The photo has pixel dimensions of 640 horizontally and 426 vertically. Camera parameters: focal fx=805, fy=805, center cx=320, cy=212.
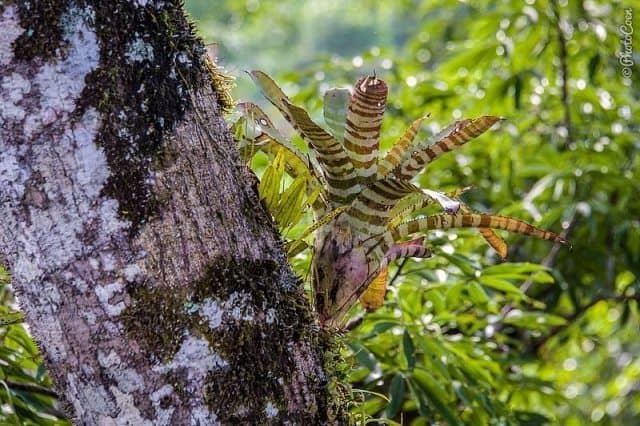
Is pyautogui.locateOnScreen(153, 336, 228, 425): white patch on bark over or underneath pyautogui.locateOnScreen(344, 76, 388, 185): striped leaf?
underneath

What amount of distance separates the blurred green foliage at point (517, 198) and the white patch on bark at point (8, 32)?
0.76 meters

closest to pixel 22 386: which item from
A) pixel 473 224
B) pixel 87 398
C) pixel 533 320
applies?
pixel 87 398

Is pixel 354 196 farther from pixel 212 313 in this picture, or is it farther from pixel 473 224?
pixel 212 313

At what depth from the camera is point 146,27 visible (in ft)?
2.73

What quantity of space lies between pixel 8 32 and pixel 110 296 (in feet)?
0.90

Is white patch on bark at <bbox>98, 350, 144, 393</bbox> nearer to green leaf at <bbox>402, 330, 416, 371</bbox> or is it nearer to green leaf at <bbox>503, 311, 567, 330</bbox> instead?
green leaf at <bbox>402, 330, 416, 371</bbox>

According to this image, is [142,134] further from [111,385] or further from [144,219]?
[111,385]

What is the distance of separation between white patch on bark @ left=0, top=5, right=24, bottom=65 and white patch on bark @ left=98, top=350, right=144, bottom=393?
0.99ft

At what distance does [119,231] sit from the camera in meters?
0.79

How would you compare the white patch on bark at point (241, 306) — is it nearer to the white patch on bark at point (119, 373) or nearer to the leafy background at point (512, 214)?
the white patch on bark at point (119, 373)

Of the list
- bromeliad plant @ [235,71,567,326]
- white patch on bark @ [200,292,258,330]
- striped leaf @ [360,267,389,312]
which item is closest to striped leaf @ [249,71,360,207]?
bromeliad plant @ [235,71,567,326]

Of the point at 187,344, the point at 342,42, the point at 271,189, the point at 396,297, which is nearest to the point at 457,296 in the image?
the point at 396,297

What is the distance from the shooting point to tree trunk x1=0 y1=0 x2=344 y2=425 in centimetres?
78

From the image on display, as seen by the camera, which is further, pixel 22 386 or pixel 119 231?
pixel 22 386
